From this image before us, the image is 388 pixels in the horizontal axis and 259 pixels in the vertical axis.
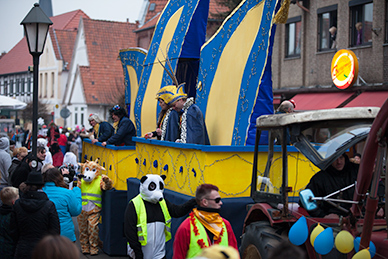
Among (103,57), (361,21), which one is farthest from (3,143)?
(103,57)

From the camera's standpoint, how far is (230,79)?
9086mm

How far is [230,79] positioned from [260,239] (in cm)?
401

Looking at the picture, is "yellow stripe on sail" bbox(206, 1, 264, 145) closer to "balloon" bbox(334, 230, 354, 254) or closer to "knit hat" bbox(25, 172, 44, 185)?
"knit hat" bbox(25, 172, 44, 185)

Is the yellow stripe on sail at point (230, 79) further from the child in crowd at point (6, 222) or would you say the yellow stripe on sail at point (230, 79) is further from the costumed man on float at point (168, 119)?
the child in crowd at point (6, 222)

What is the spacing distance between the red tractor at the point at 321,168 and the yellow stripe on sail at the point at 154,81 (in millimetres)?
6186

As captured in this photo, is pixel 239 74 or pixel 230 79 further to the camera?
pixel 230 79

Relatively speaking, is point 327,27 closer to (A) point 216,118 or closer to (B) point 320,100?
(B) point 320,100

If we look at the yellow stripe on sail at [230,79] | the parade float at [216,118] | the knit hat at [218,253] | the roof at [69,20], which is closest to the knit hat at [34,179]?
the parade float at [216,118]

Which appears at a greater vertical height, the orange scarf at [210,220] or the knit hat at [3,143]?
the knit hat at [3,143]

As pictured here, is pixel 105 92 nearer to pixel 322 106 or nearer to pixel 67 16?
pixel 67 16

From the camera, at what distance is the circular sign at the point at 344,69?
1975cm

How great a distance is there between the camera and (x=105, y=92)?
52.3 m

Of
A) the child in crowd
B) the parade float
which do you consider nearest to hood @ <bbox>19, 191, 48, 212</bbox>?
the child in crowd

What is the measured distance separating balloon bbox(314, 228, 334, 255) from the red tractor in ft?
0.38
